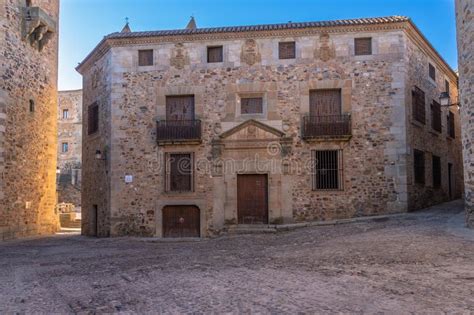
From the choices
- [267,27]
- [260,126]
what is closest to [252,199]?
[260,126]

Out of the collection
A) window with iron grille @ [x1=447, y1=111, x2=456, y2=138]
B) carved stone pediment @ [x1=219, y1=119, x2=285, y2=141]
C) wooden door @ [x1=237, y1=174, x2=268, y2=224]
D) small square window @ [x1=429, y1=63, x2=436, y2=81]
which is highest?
small square window @ [x1=429, y1=63, x2=436, y2=81]

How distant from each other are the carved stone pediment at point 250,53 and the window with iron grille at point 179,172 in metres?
3.59

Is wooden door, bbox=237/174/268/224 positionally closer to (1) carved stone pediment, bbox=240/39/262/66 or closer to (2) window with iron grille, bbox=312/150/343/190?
(2) window with iron grille, bbox=312/150/343/190

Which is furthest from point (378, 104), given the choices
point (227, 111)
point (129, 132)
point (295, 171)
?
point (129, 132)

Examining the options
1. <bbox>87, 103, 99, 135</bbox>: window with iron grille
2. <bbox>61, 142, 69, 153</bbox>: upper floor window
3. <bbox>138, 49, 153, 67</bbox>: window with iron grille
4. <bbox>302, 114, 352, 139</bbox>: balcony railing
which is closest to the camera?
<bbox>302, 114, 352, 139</bbox>: balcony railing

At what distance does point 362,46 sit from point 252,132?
14.6 feet

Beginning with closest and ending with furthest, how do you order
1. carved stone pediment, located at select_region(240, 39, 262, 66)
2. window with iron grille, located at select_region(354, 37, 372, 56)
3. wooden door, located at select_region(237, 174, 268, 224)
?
window with iron grille, located at select_region(354, 37, 372, 56) → wooden door, located at select_region(237, 174, 268, 224) → carved stone pediment, located at select_region(240, 39, 262, 66)

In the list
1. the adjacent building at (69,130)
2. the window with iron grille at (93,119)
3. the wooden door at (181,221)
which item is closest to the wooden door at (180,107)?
the wooden door at (181,221)

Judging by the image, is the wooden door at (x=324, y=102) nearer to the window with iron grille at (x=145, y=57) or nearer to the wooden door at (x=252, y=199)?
the wooden door at (x=252, y=199)

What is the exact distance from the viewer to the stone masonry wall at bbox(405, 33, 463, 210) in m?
15.5

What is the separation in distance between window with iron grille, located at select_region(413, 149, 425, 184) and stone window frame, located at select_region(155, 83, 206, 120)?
726cm

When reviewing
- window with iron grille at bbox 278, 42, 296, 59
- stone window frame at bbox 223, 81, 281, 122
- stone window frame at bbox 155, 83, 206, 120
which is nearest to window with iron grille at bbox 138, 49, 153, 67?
stone window frame at bbox 155, 83, 206, 120

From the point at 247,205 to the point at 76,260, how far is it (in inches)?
263

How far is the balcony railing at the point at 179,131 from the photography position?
15609 mm
